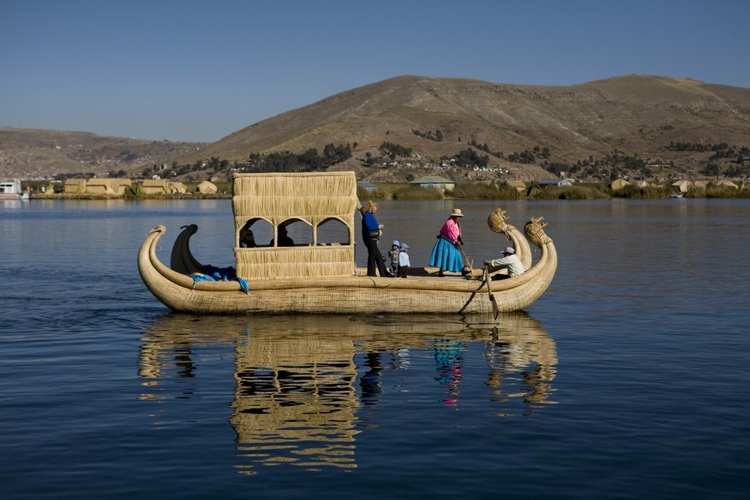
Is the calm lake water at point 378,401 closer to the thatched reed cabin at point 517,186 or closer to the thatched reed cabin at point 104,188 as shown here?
the thatched reed cabin at point 517,186

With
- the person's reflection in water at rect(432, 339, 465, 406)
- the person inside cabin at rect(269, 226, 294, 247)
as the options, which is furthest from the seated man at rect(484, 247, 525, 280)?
the person inside cabin at rect(269, 226, 294, 247)

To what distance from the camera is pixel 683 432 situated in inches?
369

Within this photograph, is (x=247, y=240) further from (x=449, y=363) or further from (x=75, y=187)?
(x=75, y=187)

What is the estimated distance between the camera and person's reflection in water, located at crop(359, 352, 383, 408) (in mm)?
10719

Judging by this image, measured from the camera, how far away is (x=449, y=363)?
12.9 metres

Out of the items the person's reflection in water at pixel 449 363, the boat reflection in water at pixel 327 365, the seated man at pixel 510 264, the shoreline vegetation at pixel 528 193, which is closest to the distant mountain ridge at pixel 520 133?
the shoreline vegetation at pixel 528 193

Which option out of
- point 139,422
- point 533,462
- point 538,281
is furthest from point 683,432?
point 538,281

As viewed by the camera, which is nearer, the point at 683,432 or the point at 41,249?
the point at 683,432

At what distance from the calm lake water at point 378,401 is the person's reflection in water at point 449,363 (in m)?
0.04

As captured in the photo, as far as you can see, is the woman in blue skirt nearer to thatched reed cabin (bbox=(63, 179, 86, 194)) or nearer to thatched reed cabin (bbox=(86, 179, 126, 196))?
thatched reed cabin (bbox=(86, 179, 126, 196))

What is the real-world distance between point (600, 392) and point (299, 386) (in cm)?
362

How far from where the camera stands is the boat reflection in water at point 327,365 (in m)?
9.33

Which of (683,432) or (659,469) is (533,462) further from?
(683,432)

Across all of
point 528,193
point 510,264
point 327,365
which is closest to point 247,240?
point 510,264
